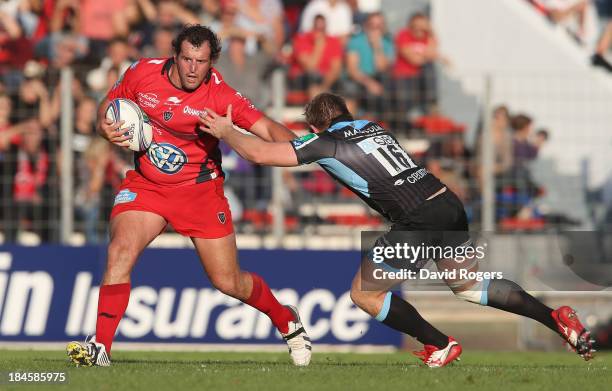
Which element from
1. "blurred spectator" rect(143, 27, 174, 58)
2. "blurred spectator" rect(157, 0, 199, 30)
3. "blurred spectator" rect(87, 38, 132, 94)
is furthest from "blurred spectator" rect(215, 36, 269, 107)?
"blurred spectator" rect(157, 0, 199, 30)

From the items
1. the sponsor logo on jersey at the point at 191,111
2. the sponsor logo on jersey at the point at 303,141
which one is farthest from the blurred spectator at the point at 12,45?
the sponsor logo on jersey at the point at 303,141

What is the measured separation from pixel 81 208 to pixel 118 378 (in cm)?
657

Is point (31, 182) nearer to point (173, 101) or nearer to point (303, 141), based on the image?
point (173, 101)

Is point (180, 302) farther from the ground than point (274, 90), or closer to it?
closer to it

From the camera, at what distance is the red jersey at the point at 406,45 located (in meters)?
16.1

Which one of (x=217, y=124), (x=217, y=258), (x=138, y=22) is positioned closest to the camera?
(x=217, y=124)

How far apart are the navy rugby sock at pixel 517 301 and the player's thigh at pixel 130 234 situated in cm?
266

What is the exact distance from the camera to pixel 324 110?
9.55 m

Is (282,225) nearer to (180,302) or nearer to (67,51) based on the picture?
(180,302)

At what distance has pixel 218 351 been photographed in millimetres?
14000

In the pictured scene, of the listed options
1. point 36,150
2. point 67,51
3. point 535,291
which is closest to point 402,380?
point 535,291

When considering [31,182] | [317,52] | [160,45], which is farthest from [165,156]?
[317,52]

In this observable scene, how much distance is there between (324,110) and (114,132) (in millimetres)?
1602

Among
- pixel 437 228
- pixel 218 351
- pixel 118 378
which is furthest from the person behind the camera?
pixel 218 351
